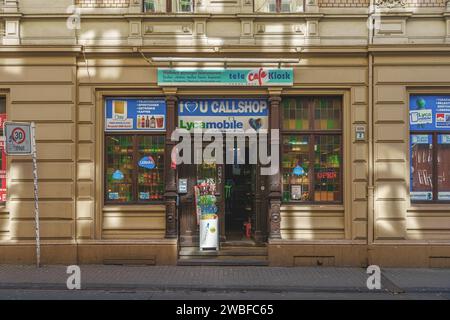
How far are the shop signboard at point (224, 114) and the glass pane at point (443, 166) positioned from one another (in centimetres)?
409

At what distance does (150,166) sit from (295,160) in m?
3.45

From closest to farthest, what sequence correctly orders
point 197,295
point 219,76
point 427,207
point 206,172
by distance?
point 197,295, point 427,207, point 219,76, point 206,172

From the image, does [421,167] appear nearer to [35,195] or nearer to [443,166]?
[443,166]

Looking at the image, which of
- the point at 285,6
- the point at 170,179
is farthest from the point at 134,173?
the point at 285,6

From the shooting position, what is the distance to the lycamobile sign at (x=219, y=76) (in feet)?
39.6

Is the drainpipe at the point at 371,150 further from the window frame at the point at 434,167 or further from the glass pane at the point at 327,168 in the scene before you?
the window frame at the point at 434,167

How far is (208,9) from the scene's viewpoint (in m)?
12.1

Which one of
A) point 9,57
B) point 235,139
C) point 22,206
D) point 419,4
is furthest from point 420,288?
point 9,57

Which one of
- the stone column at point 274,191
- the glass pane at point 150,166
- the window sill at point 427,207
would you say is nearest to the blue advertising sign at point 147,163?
the glass pane at point 150,166

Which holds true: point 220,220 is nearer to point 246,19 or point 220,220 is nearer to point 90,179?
point 90,179

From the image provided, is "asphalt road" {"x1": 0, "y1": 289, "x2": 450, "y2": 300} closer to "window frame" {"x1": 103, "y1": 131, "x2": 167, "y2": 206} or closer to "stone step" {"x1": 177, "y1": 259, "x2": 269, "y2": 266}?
"stone step" {"x1": 177, "y1": 259, "x2": 269, "y2": 266}

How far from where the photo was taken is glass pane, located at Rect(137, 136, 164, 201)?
12.4 m

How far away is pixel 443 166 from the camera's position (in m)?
12.3

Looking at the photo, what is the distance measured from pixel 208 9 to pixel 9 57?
4690mm
